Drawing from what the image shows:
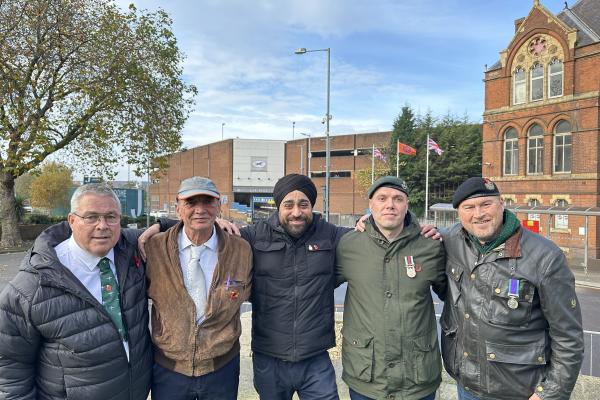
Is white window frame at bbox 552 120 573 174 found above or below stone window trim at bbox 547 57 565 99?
below

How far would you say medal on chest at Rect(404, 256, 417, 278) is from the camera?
2.93m

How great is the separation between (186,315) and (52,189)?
1585 inches

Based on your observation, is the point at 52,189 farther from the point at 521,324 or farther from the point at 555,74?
the point at 521,324

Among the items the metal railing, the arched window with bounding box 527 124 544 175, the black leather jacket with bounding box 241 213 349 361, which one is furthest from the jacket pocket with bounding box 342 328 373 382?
the arched window with bounding box 527 124 544 175

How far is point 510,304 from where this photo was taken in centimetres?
259

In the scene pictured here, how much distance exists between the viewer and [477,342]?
2.70 m

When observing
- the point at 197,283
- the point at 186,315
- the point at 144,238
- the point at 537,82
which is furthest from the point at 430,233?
the point at 537,82

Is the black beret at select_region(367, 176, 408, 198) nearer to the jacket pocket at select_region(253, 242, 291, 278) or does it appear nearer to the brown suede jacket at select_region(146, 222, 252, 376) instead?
the jacket pocket at select_region(253, 242, 291, 278)

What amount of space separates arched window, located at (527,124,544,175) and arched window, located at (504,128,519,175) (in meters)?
0.70

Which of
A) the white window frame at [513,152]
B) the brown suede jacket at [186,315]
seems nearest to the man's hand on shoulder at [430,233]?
the brown suede jacket at [186,315]

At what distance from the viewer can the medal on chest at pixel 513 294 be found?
258 centimetres

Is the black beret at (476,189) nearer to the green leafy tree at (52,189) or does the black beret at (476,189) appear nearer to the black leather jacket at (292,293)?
the black leather jacket at (292,293)

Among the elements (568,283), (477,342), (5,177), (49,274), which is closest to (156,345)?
(49,274)

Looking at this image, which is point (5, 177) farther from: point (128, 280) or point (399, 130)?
point (399, 130)
